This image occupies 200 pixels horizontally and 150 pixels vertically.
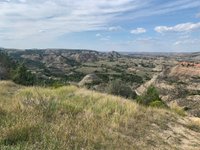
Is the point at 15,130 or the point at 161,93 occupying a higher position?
the point at 15,130

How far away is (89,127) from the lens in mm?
8391

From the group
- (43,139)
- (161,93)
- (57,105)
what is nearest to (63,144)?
(43,139)

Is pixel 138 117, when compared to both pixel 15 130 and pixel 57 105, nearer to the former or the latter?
pixel 57 105

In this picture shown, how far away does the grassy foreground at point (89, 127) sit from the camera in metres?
6.59

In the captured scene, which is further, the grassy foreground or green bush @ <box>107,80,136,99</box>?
green bush @ <box>107,80,136,99</box>

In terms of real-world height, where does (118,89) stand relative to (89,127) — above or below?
below

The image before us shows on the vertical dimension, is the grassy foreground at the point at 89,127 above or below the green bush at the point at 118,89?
above

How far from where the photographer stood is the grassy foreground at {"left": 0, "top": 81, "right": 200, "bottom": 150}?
659cm

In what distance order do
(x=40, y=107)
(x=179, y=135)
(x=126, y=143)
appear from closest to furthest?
(x=126, y=143)
(x=40, y=107)
(x=179, y=135)

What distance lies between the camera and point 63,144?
6281mm

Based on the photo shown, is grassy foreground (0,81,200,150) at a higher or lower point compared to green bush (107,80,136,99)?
higher

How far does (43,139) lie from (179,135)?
6546 millimetres

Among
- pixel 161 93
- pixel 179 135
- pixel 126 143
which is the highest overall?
pixel 126 143

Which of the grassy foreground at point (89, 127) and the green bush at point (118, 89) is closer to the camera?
the grassy foreground at point (89, 127)
